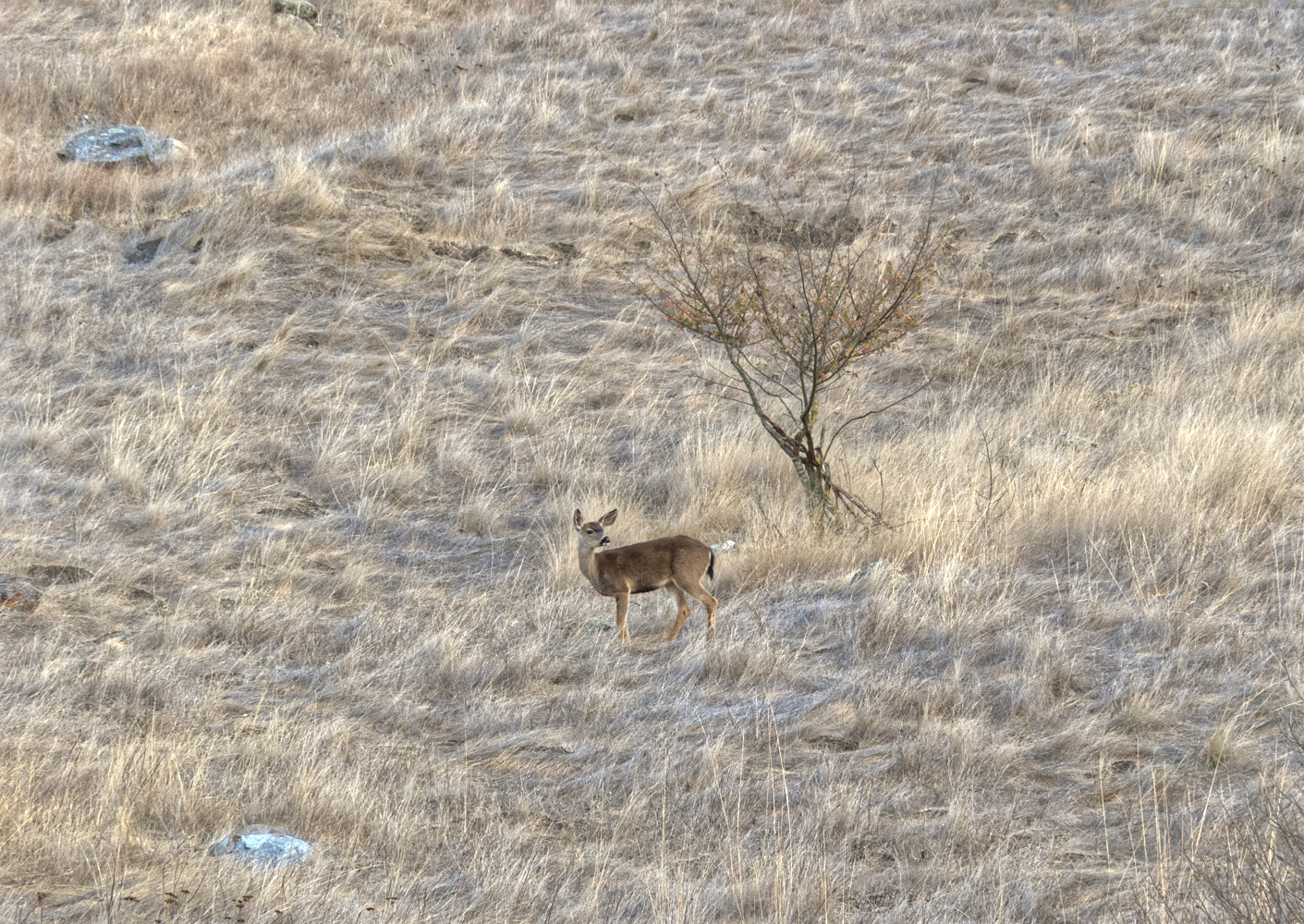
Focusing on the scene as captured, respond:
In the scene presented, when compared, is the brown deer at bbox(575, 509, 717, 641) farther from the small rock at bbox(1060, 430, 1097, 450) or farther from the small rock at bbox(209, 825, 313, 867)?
the small rock at bbox(1060, 430, 1097, 450)

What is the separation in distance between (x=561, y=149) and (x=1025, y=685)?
1108 cm

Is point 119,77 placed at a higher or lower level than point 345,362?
higher

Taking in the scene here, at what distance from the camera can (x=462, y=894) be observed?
405 centimetres

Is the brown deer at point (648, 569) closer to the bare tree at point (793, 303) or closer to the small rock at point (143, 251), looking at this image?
the bare tree at point (793, 303)

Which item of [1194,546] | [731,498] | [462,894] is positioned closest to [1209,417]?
[1194,546]

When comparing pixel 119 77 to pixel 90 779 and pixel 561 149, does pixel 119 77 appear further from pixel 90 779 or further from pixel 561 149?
pixel 90 779

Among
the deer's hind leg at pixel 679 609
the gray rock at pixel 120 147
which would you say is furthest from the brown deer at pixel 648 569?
the gray rock at pixel 120 147

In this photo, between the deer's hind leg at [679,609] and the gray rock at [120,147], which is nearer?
the deer's hind leg at [679,609]

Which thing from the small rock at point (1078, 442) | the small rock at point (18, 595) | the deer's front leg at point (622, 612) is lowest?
the small rock at point (18, 595)

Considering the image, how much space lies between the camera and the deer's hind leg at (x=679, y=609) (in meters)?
6.46

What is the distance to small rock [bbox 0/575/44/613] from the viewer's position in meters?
6.86

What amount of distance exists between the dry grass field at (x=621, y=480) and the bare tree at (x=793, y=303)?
34cm

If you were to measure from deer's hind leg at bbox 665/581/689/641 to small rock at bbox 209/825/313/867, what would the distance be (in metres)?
2.51

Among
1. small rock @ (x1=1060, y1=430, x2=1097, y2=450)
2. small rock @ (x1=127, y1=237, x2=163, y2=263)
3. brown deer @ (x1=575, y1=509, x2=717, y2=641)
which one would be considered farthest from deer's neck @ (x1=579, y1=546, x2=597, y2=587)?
small rock @ (x1=127, y1=237, x2=163, y2=263)
